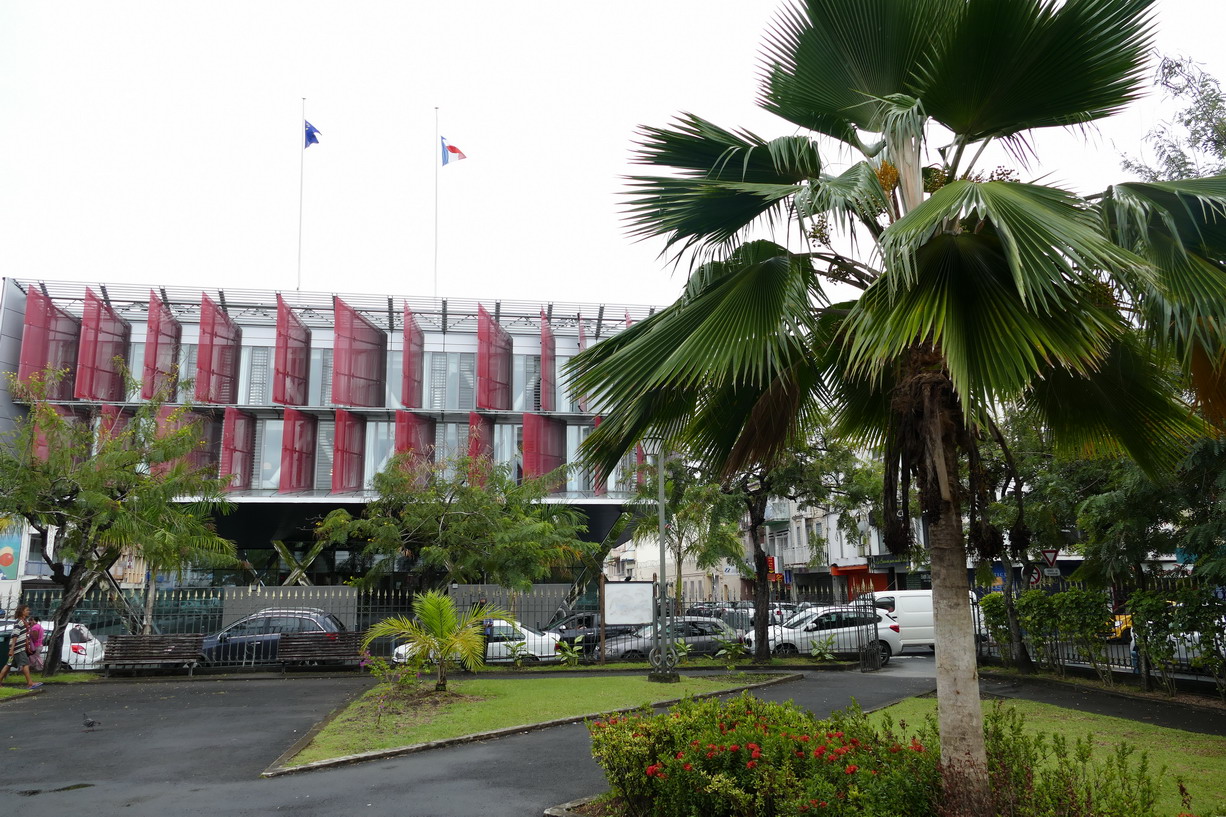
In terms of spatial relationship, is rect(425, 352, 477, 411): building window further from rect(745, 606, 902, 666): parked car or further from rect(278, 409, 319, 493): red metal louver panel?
rect(745, 606, 902, 666): parked car

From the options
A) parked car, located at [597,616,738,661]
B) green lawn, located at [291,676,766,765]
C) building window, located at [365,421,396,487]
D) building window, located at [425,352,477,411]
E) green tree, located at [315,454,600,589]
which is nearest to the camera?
green lawn, located at [291,676,766,765]

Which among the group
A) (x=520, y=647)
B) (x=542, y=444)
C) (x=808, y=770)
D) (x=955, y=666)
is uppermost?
(x=542, y=444)

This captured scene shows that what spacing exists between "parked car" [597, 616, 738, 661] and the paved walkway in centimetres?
761

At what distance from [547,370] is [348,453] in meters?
8.72

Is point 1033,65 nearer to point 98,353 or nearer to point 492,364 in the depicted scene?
point 492,364

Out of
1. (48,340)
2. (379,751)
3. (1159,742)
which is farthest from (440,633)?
(48,340)

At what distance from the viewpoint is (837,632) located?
22.8 meters

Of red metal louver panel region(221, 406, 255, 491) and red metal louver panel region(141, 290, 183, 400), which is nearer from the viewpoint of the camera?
red metal louver panel region(141, 290, 183, 400)

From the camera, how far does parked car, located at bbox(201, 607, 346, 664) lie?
20.8 metres

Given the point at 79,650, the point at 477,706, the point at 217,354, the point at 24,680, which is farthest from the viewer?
the point at 217,354

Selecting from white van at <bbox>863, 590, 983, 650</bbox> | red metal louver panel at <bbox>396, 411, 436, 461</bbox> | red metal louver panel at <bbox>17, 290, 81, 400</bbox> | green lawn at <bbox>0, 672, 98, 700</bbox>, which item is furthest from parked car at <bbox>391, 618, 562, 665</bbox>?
red metal louver panel at <bbox>17, 290, 81, 400</bbox>

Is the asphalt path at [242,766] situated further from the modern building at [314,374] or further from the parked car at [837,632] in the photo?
the modern building at [314,374]

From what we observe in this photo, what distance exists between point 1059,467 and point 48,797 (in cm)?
1578

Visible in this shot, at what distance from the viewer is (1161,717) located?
1190 centimetres
